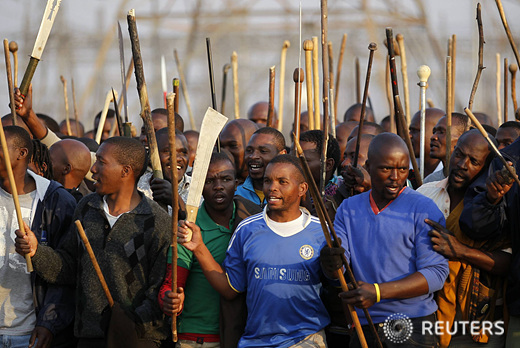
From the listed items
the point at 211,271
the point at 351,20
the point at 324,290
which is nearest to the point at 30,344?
the point at 211,271

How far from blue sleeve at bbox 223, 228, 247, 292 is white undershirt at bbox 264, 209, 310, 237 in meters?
0.16

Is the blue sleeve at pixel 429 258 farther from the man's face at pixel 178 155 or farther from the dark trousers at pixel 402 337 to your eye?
the man's face at pixel 178 155

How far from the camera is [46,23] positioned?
4.66 m

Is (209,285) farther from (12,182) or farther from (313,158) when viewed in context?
(313,158)

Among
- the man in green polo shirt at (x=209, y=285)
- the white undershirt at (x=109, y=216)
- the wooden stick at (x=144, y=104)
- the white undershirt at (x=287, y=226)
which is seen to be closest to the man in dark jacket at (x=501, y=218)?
the white undershirt at (x=287, y=226)

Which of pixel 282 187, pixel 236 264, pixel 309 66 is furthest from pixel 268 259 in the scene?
pixel 309 66

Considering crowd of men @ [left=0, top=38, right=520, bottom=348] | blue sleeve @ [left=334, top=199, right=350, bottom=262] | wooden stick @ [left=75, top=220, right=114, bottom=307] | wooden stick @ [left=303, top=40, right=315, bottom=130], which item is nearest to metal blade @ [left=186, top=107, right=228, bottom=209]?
crowd of men @ [left=0, top=38, right=520, bottom=348]

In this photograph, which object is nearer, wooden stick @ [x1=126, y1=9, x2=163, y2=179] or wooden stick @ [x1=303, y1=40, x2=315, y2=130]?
wooden stick @ [x1=126, y1=9, x2=163, y2=179]

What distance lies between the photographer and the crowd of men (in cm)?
392

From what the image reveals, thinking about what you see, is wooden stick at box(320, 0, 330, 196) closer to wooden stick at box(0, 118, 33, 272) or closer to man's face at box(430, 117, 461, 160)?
man's face at box(430, 117, 461, 160)

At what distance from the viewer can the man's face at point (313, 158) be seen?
523cm

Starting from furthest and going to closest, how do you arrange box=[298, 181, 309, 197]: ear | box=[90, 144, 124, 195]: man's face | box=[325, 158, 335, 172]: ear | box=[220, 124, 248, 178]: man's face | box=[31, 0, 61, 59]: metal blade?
1. box=[220, 124, 248, 178]: man's face
2. box=[325, 158, 335, 172]: ear
3. box=[31, 0, 61, 59]: metal blade
4. box=[90, 144, 124, 195]: man's face
5. box=[298, 181, 309, 197]: ear

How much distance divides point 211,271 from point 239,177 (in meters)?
2.13

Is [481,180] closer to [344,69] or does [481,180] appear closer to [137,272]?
[137,272]
